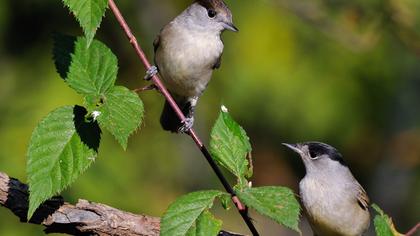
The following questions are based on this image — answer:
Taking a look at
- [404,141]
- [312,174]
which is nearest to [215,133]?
[312,174]

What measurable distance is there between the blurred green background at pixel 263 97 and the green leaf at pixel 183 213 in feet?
13.1

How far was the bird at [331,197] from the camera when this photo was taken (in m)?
3.97

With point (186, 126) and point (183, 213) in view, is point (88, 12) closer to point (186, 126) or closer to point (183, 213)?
point (186, 126)

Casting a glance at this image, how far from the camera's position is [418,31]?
5.92 meters

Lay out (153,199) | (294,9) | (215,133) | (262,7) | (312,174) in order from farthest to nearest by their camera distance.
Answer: (262,7)
(153,199)
(294,9)
(312,174)
(215,133)

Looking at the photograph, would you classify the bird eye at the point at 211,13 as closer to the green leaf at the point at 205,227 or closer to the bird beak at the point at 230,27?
the bird beak at the point at 230,27

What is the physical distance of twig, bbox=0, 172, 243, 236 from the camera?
2.83 m

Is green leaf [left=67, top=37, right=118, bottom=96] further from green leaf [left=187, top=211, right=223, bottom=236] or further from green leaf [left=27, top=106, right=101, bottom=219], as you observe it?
green leaf [left=187, top=211, right=223, bottom=236]

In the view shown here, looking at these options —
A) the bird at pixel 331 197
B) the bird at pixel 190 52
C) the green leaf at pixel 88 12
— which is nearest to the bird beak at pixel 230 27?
the bird at pixel 190 52

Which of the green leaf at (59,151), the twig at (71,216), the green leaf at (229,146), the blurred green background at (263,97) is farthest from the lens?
the blurred green background at (263,97)

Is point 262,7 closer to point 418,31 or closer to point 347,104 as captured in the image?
point 347,104

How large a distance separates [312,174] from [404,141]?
362 cm

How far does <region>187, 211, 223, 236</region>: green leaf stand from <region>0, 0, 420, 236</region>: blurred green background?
3987 millimetres

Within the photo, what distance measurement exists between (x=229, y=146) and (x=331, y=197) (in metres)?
1.77
